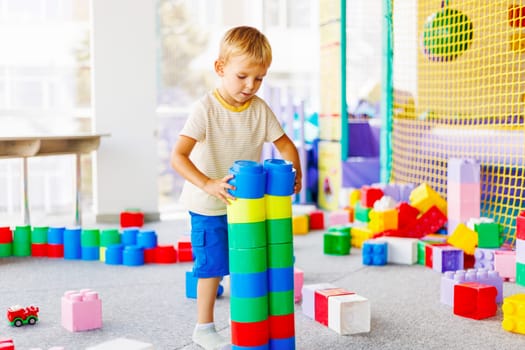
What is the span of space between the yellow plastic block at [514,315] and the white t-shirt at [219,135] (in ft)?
2.86

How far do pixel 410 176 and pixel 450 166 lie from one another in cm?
96

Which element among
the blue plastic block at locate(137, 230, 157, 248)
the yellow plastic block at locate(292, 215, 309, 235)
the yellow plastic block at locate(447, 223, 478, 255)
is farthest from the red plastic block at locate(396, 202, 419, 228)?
the blue plastic block at locate(137, 230, 157, 248)

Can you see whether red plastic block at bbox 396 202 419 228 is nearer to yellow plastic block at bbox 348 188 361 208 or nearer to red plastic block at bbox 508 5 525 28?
yellow plastic block at bbox 348 188 361 208

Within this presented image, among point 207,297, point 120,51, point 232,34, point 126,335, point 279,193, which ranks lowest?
point 126,335

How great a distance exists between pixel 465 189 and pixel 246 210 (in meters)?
1.86

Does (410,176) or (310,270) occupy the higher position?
(410,176)

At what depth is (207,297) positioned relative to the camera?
1899 mm

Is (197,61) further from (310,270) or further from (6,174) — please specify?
(310,270)

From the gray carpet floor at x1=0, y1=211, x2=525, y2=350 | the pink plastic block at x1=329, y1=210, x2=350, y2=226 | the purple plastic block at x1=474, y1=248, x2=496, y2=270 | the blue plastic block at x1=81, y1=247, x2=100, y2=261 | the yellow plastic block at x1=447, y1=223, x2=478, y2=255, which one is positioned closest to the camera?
the gray carpet floor at x1=0, y1=211, x2=525, y2=350

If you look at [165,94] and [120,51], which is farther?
[165,94]

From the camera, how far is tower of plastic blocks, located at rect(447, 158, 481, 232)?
125 inches

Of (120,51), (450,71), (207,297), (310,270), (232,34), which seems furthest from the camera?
(120,51)

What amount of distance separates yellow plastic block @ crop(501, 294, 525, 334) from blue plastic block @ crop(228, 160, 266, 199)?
896 mm

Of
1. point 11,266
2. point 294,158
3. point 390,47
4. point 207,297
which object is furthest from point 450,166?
point 11,266
